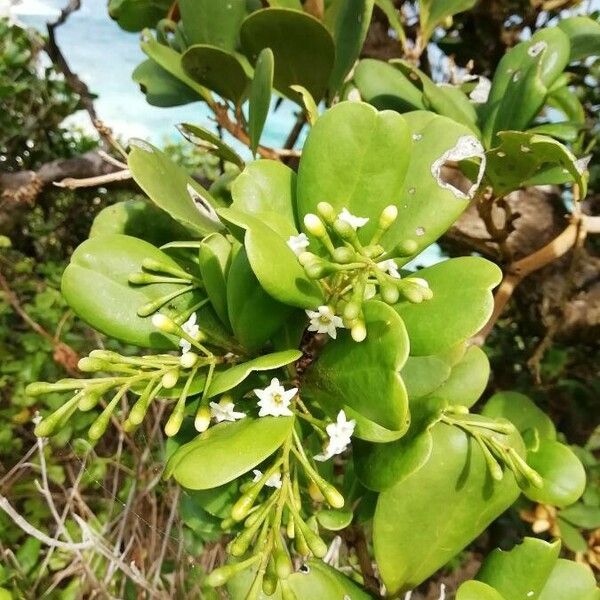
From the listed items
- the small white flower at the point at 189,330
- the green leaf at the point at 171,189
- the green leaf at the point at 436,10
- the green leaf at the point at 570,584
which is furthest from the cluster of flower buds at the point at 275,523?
the green leaf at the point at 436,10

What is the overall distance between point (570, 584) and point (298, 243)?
1.66 ft

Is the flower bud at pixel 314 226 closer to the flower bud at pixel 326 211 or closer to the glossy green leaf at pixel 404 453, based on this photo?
the flower bud at pixel 326 211

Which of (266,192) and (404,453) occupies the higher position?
(266,192)

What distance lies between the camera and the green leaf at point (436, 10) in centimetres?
106

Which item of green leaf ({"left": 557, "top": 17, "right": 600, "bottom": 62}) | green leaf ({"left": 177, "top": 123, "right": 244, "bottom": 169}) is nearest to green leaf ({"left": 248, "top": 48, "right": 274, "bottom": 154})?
green leaf ({"left": 177, "top": 123, "right": 244, "bottom": 169})

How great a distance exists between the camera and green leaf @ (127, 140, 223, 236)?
62 cm

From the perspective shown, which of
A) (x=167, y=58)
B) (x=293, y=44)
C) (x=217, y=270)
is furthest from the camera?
(x=167, y=58)

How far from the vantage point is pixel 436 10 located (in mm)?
1086

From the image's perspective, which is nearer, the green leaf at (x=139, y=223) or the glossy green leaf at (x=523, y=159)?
the glossy green leaf at (x=523, y=159)

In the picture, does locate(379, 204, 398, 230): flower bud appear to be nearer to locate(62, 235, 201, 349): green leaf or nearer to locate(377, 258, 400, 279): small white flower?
locate(377, 258, 400, 279): small white flower

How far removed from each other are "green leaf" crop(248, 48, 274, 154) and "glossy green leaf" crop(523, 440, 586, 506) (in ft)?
1.64

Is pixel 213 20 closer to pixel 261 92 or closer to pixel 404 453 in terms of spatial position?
pixel 261 92

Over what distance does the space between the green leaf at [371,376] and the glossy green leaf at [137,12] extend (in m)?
0.84

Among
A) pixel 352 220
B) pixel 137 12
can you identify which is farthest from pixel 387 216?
pixel 137 12
